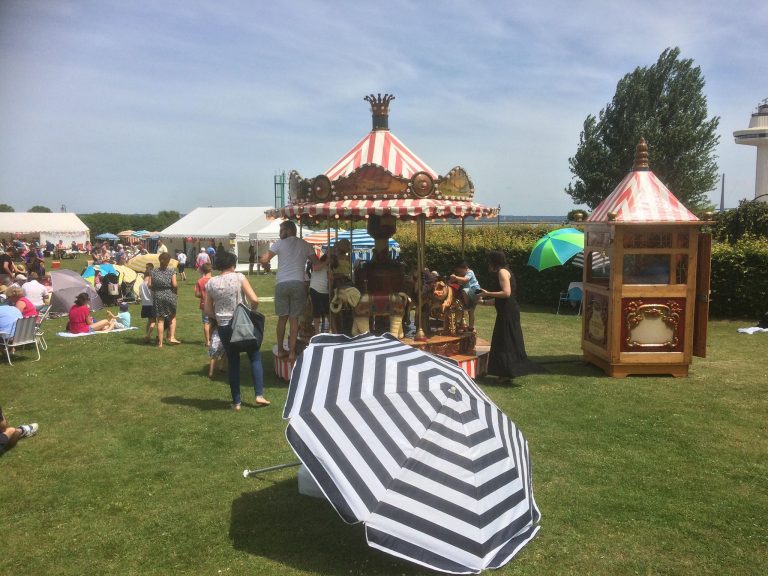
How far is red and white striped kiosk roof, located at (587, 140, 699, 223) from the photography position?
27.6ft

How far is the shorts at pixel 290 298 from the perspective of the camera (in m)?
8.15

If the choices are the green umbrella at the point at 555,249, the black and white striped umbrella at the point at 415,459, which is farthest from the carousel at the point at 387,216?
the green umbrella at the point at 555,249

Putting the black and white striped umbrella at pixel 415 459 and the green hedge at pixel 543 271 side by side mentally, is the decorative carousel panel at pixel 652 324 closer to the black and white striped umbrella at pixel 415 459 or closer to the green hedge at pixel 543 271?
the green hedge at pixel 543 271

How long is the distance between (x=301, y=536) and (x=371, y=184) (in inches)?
194

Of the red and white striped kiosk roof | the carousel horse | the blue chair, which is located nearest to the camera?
the red and white striped kiosk roof

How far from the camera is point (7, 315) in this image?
31.9 feet

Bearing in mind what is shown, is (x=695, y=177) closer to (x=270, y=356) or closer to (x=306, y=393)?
(x=270, y=356)

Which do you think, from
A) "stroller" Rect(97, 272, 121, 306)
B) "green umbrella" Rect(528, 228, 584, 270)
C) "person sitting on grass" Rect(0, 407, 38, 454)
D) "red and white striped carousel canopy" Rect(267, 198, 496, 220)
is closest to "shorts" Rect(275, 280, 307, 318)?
"red and white striped carousel canopy" Rect(267, 198, 496, 220)

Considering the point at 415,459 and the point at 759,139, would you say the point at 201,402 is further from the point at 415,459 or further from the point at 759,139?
the point at 759,139

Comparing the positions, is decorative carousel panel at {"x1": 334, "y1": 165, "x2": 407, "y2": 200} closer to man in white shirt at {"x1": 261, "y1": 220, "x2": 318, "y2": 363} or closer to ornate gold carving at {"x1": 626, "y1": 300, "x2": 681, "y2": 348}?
man in white shirt at {"x1": 261, "y1": 220, "x2": 318, "y2": 363}

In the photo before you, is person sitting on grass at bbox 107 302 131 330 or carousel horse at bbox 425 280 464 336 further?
person sitting on grass at bbox 107 302 131 330

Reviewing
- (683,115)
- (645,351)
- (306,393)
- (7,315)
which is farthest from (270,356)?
(683,115)

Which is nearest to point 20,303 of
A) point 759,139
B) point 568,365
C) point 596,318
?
point 568,365

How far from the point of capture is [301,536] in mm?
4129
